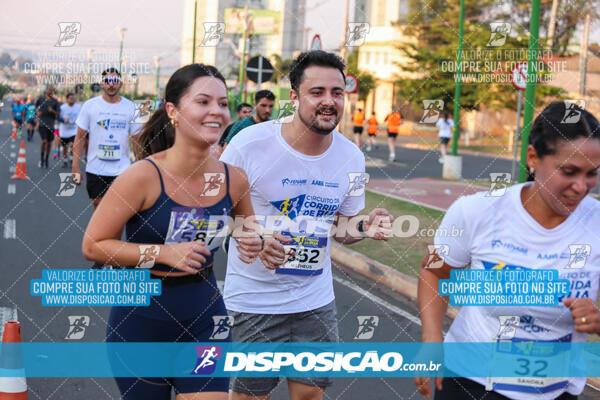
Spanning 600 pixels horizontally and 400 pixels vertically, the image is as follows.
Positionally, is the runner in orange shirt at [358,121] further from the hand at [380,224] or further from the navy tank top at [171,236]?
the navy tank top at [171,236]

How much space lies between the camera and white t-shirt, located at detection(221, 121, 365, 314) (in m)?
3.71

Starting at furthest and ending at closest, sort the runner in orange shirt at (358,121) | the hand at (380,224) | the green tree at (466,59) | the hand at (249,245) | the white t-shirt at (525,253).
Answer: the green tree at (466,59)
the runner in orange shirt at (358,121)
the hand at (380,224)
the hand at (249,245)
the white t-shirt at (525,253)

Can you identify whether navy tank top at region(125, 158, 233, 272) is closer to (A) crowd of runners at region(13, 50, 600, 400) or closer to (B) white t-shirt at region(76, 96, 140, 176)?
(A) crowd of runners at region(13, 50, 600, 400)

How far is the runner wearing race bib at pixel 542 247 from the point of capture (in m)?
2.54

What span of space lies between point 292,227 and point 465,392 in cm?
131

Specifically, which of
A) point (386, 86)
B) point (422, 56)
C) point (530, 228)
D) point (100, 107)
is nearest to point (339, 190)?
point (530, 228)

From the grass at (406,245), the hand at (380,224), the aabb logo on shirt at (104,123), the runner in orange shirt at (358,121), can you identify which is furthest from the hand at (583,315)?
the runner in orange shirt at (358,121)

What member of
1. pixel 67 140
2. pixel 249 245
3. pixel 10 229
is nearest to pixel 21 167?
pixel 67 140

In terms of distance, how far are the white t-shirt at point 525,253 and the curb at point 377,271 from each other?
4.26 meters

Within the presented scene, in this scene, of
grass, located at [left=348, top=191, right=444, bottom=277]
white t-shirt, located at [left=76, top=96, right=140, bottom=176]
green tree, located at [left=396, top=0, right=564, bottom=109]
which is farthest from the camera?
green tree, located at [left=396, top=0, right=564, bottom=109]

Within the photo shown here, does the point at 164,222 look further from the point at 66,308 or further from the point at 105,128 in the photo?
the point at 105,128

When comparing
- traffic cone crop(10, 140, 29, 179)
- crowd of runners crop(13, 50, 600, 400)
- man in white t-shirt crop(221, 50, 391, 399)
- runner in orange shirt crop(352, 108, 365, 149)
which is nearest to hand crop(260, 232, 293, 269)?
crowd of runners crop(13, 50, 600, 400)

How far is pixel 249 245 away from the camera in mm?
3273

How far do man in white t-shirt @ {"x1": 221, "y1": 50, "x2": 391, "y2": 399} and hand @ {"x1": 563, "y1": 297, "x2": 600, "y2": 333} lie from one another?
1.21 m
